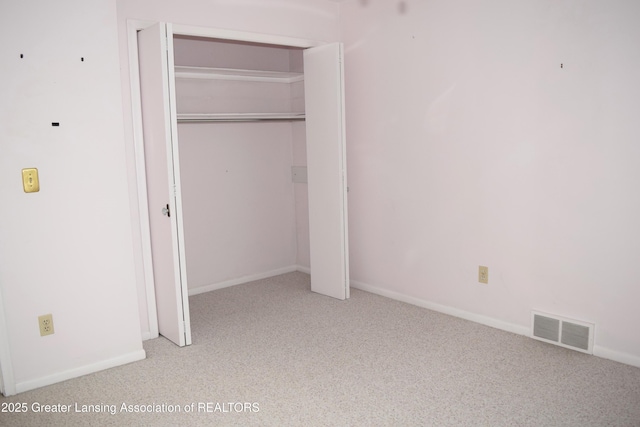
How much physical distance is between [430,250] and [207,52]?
8.64ft

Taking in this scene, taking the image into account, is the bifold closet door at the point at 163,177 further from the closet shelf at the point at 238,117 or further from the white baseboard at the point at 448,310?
the white baseboard at the point at 448,310

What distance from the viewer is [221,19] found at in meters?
3.89

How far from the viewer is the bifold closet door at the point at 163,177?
3.36m

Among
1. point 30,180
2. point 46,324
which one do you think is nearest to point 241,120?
point 30,180

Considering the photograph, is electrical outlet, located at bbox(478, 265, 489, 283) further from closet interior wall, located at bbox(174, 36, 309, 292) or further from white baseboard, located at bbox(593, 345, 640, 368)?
closet interior wall, located at bbox(174, 36, 309, 292)

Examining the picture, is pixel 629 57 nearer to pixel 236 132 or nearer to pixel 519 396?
pixel 519 396

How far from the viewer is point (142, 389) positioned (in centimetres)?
301

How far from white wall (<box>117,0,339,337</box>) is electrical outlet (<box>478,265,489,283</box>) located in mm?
2290

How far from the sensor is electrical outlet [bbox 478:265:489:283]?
3833mm

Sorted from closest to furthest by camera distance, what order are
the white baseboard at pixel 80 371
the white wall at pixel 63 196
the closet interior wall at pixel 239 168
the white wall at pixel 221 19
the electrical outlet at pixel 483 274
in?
the white wall at pixel 63 196
the white baseboard at pixel 80 371
the white wall at pixel 221 19
the electrical outlet at pixel 483 274
the closet interior wall at pixel 239 168

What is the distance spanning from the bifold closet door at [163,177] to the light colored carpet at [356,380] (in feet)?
0.86

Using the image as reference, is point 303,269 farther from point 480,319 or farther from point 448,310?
point 480,319

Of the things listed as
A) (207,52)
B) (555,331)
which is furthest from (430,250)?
(207,52)

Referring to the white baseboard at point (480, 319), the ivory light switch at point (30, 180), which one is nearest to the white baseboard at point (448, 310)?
the white baseboard at point (480, 319)
